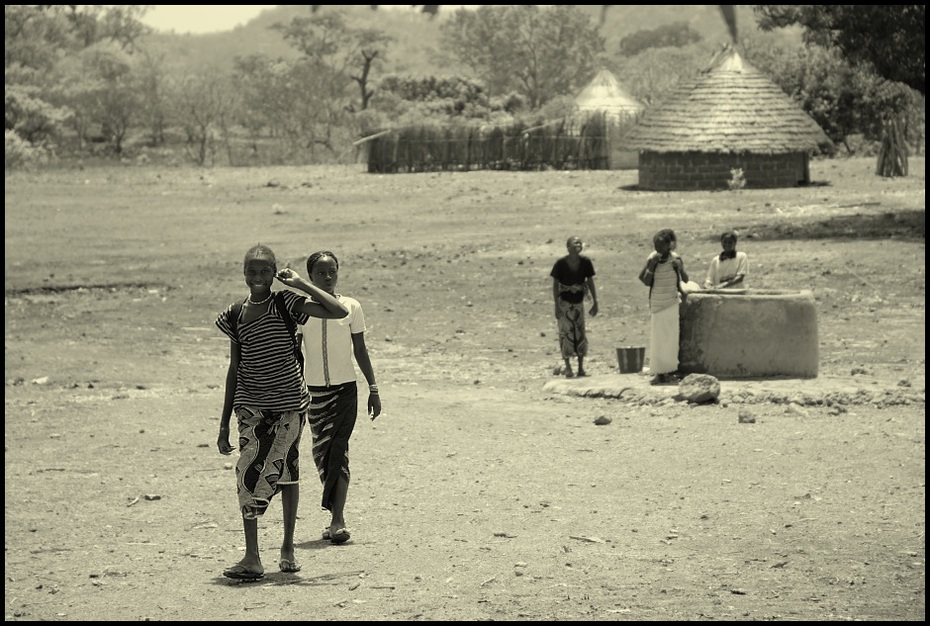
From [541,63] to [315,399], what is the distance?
57901 millimetres

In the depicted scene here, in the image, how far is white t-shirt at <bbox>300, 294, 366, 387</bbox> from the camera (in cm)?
602

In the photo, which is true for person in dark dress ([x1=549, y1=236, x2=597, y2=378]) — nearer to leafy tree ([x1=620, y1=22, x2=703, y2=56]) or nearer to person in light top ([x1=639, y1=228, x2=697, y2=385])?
person in light top ([x1=639, y1=228, x2=697, y2=385])

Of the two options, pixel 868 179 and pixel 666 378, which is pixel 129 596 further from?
pixel 868 179

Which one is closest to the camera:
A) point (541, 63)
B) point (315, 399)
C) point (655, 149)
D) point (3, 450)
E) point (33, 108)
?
point (315, 399)

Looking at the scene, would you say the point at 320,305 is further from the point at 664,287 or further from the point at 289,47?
the point at 289,47

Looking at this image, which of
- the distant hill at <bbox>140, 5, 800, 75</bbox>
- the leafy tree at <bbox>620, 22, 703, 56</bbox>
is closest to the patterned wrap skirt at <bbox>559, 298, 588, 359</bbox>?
the distant hill at <bbox>140, 5, 800, 75</bbox>

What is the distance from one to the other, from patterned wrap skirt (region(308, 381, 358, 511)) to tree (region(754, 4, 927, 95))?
14.0m

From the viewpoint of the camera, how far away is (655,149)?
30.5 meters

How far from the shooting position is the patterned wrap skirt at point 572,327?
11.7m

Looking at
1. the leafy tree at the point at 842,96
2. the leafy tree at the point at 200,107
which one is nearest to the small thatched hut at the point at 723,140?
the leafy tree at the point at 842,96

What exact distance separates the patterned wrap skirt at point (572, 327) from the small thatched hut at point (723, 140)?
1904cm

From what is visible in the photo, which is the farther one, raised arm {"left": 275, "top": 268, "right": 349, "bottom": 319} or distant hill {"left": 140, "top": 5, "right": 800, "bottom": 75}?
distant hill {"left": 140, "top": 5, "right": 800, "bottom": 75}

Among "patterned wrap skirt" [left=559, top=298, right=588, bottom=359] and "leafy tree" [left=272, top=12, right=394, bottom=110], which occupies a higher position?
"leafy tree" [left=272, top=12, right=394, bottom=110]

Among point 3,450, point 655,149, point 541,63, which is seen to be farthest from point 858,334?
point 541,63
